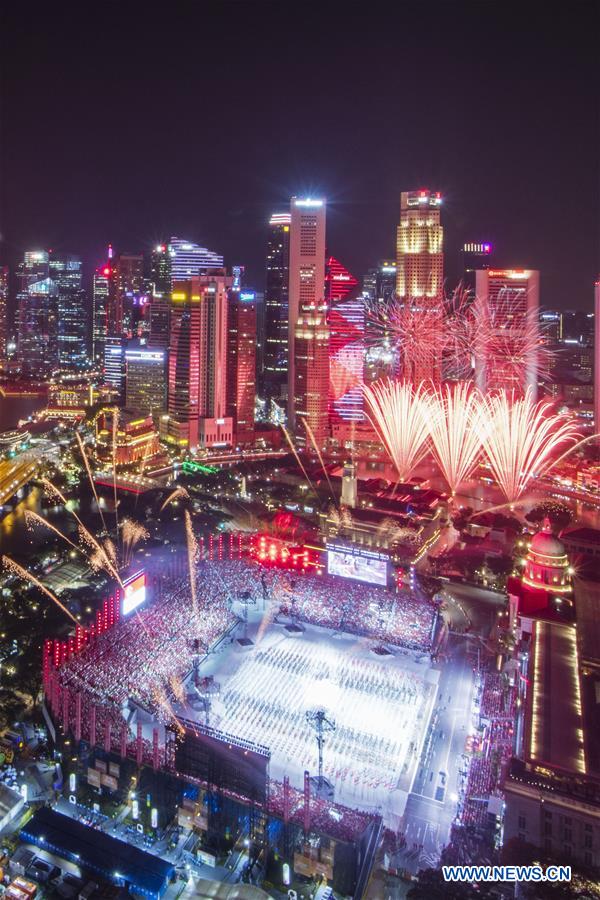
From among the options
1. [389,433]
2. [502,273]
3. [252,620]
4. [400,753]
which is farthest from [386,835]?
[502,273]

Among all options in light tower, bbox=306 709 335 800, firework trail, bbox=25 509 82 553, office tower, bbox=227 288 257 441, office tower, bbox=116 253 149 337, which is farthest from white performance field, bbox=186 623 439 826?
office tower, bbox=116 253 149 337

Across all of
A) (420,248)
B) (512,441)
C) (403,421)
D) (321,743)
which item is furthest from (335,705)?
(420,248)

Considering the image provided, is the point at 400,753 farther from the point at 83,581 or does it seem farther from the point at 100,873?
the point at 83,581

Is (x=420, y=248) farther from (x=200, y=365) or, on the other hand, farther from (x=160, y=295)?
(x=160, y=295)

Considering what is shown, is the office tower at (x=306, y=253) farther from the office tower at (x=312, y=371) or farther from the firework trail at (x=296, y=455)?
the firework trail at (x=296, y=455)

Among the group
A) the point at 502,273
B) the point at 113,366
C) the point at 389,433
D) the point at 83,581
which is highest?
the point at 502,273

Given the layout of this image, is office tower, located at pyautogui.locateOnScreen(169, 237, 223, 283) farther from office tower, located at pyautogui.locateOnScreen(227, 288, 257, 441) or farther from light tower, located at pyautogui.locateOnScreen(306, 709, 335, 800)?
light tower, located at pyautogui.locateOnScreen(306, 709, 335, 800)
